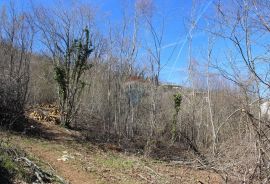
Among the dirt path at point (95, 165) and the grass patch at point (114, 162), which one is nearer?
the dirt path at point (95, 165)

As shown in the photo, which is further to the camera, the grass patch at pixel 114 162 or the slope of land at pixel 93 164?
the grass patch at pixel 114 162

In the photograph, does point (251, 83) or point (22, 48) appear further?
Result: point (22, 48)

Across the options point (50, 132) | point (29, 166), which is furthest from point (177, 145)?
point (29, 166)

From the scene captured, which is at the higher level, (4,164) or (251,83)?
(251,83)

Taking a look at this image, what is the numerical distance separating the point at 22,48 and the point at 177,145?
1006cm

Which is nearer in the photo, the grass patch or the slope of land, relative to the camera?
the slope of land

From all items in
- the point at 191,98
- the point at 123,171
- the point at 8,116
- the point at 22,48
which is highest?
the point at 22,48

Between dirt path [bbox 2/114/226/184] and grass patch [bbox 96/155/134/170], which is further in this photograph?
grass patch [bbox 96/155/134/170]

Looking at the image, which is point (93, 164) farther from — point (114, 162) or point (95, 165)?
point (114, 162)

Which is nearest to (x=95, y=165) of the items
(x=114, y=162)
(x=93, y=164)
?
(x=93, y=164)

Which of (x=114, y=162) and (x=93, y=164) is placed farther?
(x=114, y=162)

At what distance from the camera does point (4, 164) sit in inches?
324

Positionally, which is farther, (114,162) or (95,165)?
(114,162)

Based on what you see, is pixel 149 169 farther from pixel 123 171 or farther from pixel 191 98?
pixel 191 98
